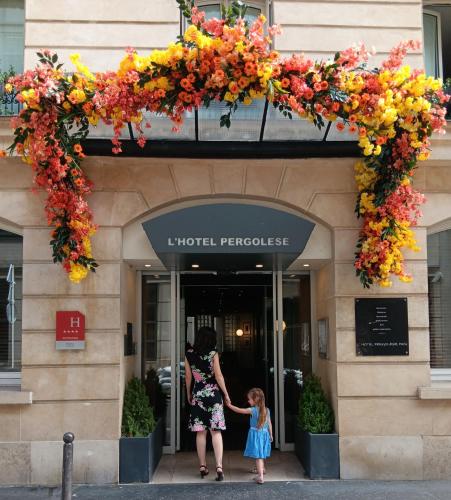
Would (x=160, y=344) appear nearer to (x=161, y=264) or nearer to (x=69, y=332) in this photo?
(x=161, y=264)

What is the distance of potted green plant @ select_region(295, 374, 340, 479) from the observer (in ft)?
29.2

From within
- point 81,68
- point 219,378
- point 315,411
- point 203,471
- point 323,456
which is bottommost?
point 203,471

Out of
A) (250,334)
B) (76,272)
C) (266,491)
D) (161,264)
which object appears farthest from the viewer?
(250,334)

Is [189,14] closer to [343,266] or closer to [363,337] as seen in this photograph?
[343,266]

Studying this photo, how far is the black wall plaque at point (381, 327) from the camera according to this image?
912cm

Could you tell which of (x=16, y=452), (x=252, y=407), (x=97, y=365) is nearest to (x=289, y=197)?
(x=252, y=407)

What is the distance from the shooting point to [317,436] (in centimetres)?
891

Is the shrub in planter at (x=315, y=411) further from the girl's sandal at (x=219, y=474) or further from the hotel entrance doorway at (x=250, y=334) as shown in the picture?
the girl's sandal at (x=219, y=474)

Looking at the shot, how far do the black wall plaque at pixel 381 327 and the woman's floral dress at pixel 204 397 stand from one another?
6.82 ft

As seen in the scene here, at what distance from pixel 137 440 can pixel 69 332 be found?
1714 millimetres

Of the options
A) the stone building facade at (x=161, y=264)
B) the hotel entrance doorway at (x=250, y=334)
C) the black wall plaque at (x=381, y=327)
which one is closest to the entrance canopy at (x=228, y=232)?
the stone building facade at (x=161, y=264)

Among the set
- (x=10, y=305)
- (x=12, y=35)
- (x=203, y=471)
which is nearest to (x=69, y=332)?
(x=10, y=305)

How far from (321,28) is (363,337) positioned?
14.9 ft

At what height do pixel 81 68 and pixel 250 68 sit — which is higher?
pixel 81 68
